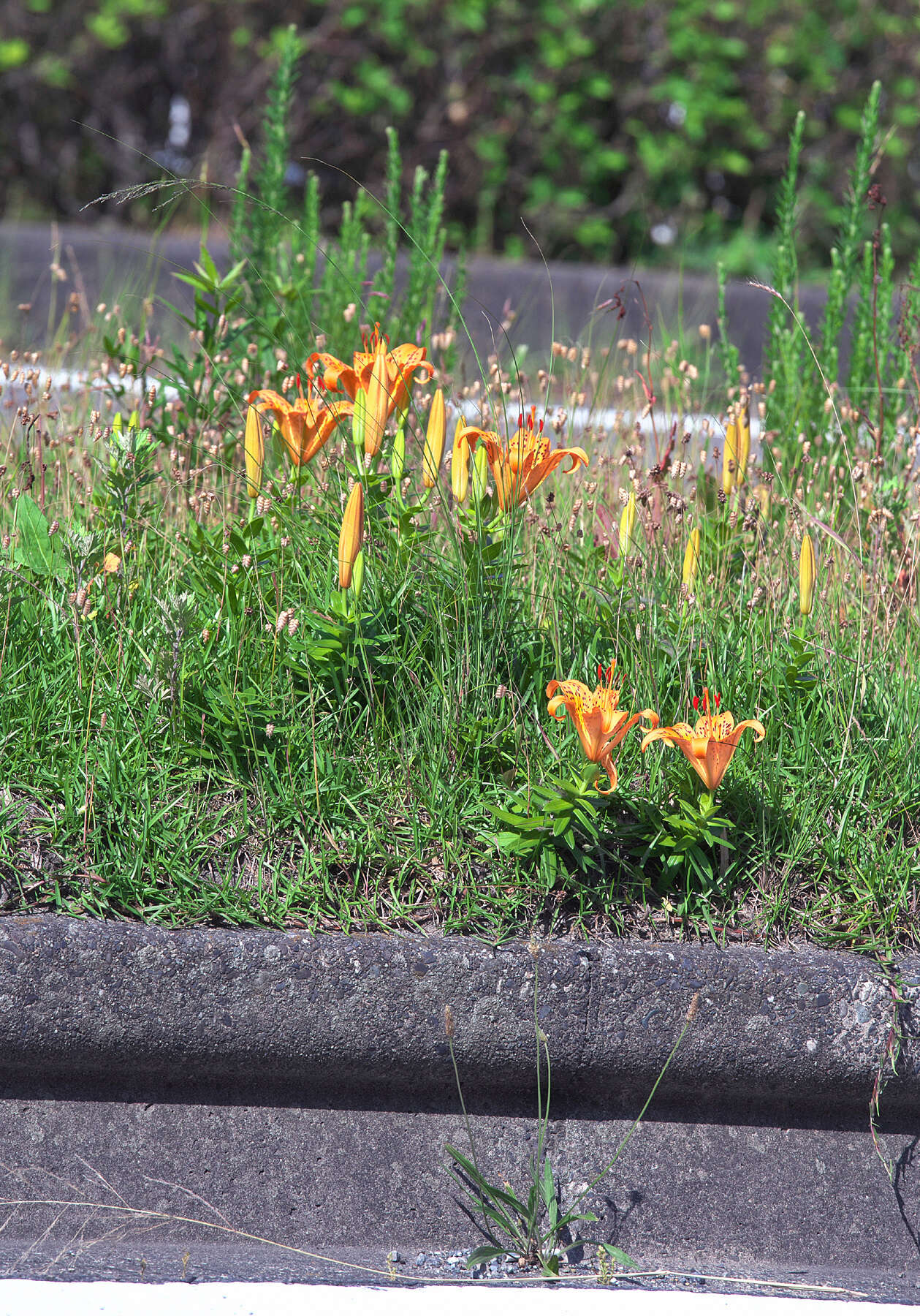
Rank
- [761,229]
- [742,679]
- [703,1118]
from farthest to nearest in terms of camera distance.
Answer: [761,229] < [742,679] < [703,1118]

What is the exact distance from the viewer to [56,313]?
5.34 meters

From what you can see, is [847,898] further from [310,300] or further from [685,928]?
[310,300]

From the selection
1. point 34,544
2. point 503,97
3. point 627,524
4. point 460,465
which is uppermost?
point 503,97

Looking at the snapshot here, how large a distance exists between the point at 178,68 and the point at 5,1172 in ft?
20.6

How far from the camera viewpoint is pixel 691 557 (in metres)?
2.25

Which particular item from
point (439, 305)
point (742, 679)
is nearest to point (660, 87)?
point (439, 305)

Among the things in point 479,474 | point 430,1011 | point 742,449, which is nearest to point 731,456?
point 742,449

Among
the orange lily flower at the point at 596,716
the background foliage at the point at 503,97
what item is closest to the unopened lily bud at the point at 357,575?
the orange lily flower at the point at 596,716

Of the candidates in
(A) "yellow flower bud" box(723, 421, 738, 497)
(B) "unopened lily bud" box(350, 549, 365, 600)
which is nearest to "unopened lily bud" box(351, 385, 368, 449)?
(B) "unopened lily bud" box(350, 549, 365, 600)

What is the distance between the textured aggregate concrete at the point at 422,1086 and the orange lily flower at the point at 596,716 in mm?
356

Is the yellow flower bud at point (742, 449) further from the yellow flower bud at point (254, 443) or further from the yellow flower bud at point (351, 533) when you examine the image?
the yellow flower bud at point (254, 443)

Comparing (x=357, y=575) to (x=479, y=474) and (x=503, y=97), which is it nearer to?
(x=479, y=474)

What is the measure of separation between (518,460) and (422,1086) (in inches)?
42.2

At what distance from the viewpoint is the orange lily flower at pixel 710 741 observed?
1763mm
